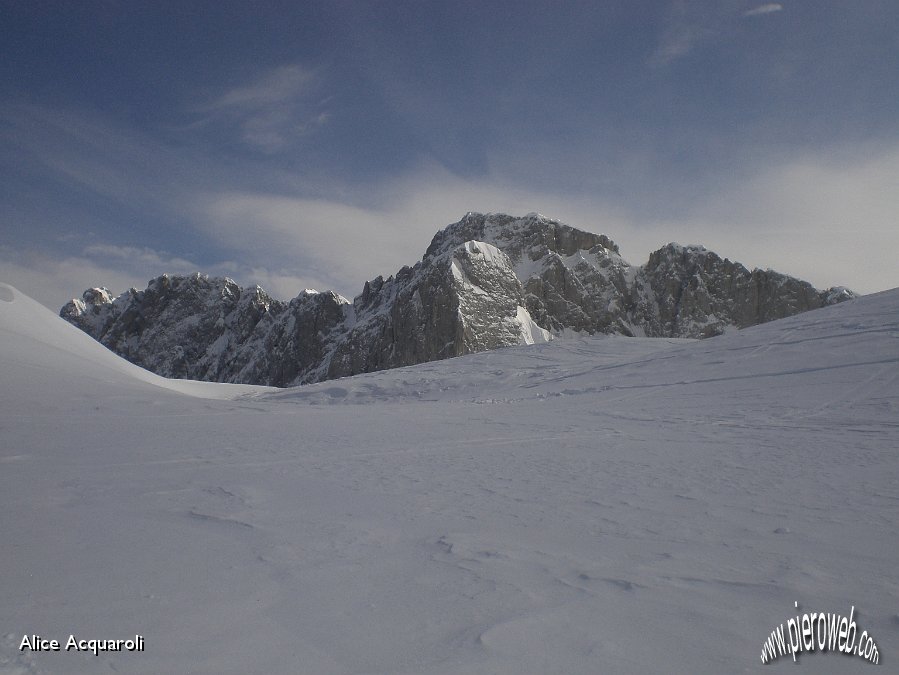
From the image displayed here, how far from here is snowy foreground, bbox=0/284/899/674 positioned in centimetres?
243

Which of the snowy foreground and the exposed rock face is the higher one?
the exposed rock face

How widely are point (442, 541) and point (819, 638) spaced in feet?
7.49

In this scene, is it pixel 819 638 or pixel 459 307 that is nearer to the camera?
pixel 819 638

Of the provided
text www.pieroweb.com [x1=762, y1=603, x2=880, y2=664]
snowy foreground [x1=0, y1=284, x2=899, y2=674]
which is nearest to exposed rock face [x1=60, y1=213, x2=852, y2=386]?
snowy foreground [x1=0, y1=284, x2=899, y2=674]

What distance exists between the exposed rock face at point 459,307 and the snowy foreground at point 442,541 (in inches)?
3155

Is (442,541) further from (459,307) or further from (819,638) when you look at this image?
(459,307)

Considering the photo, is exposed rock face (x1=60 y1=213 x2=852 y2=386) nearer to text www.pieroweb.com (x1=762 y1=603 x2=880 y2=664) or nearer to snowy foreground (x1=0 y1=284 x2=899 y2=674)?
snowy foreground (x1=0 y1=284 x2=899 y2=674)

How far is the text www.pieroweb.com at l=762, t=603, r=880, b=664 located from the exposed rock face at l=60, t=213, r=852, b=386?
3350 inches

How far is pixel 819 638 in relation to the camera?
2588 millimetres

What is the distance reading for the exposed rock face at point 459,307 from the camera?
95125mm

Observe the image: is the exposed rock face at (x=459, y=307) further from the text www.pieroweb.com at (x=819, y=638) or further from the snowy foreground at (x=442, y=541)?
the text www.pieroweb.com at (x=819, y=638)

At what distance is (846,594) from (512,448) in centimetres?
506

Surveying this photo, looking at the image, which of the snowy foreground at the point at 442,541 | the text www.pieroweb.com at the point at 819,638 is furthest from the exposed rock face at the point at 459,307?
the text www.pieroweb.com at the point at 819,638

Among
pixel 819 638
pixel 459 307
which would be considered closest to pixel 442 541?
pixel 819 638
